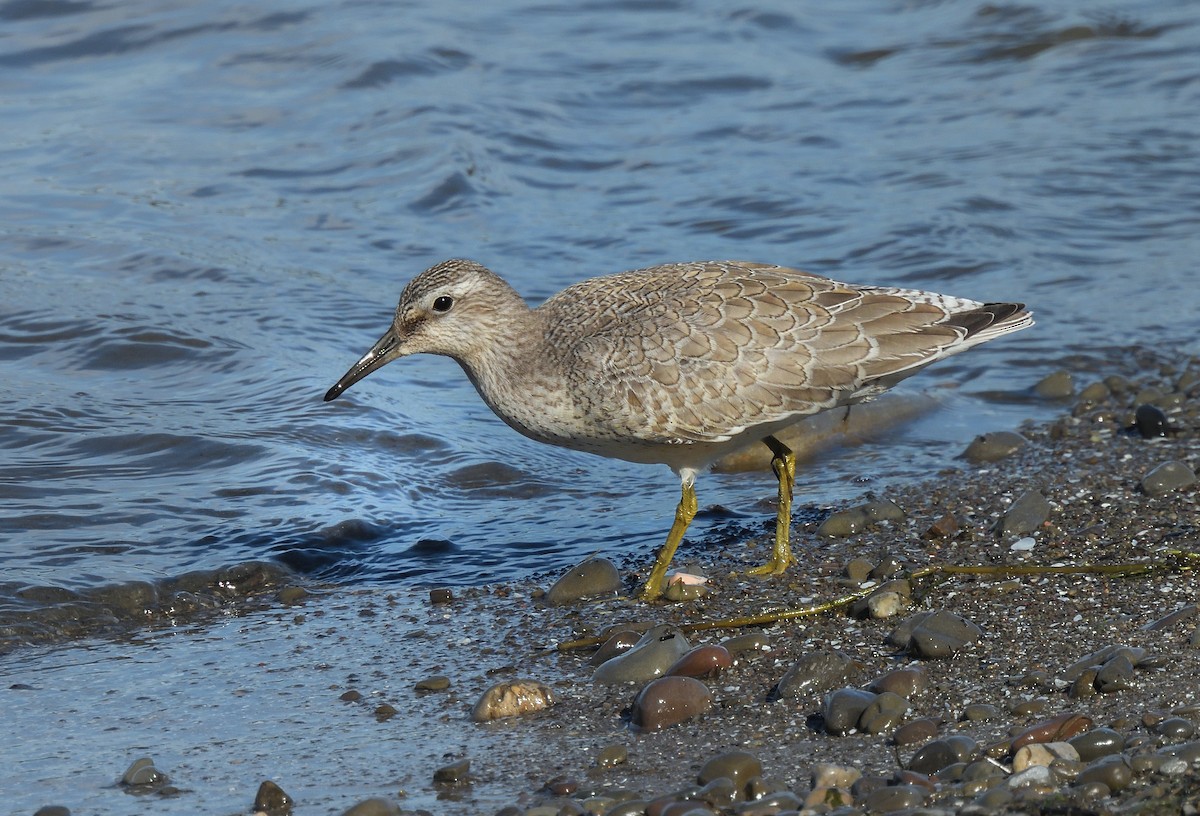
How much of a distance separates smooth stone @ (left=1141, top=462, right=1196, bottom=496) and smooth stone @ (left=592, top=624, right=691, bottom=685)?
2793 millimetres

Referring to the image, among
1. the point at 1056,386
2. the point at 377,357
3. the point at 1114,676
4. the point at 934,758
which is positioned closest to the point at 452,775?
the point at 934,758

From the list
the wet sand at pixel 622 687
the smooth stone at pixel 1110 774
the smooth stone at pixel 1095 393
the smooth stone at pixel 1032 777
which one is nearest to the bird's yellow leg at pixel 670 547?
the wet sand at pixel 622 687

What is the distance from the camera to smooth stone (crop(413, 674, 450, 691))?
5512mm

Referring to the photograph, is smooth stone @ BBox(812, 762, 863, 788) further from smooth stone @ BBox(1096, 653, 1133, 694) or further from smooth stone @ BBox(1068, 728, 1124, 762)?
smooth stone @ BBox(1096, 653, 1133, 694)

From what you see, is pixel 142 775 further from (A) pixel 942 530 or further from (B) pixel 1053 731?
(A) pixel 942 530

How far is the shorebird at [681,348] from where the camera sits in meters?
6.43

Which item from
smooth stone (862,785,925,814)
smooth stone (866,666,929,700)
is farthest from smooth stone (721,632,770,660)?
smooth stone (862,785,925,814)

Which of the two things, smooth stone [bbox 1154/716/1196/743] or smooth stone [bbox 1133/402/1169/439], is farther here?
smooth stone [bbox 1133/402/1169/439]

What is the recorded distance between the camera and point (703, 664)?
5.36m

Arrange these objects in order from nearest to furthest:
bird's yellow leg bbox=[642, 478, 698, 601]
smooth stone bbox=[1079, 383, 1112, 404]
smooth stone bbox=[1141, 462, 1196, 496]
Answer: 1. bird's yellow leg bbox=[642, 478, 698, 601]
2. smooth stone bbox=[1141, 462, 1196, 496]
3. smooth stone bbox=[1079, 383, 1112, 404]

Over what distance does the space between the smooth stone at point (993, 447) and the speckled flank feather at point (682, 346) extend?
1526 millimetres

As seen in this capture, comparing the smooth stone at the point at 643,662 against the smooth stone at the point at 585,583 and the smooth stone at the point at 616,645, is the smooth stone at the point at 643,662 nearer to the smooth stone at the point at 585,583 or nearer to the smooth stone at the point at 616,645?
the smooth stone at the point at 616,645

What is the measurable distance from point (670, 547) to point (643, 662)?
1162mm

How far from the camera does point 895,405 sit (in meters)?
9.09
